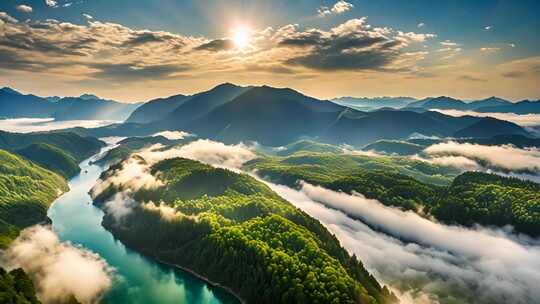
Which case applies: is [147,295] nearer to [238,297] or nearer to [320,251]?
[238,297]

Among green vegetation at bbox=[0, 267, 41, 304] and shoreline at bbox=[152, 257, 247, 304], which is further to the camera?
shoreline at bbox=[152, 257, 247, 304]

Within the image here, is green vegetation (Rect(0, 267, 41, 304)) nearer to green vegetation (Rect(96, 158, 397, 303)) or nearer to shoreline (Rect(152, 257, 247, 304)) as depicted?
shoreline (Rect(152, 257, 247, 304))

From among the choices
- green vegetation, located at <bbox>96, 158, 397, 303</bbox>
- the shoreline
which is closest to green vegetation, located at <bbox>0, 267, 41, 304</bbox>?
the shoreline

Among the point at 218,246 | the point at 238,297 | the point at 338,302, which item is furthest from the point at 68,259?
the point at 338,302

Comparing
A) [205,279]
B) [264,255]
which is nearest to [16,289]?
[205,279]

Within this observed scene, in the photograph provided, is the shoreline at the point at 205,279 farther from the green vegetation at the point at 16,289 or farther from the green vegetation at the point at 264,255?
the green vegetation at the point at 16,289

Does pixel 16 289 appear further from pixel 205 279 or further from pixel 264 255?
pixel 264 255

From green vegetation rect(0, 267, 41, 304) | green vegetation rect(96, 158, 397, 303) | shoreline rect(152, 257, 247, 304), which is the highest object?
green vegetation rect(0, 267, 41, 304)

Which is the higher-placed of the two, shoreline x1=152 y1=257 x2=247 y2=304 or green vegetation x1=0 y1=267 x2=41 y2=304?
green vegetation x1=0 y1=267 x2=41 y2=304

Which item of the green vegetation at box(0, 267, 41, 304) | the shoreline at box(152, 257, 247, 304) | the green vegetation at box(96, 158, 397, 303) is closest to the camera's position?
the green vegetation at box(0, 267, 41, 304)
